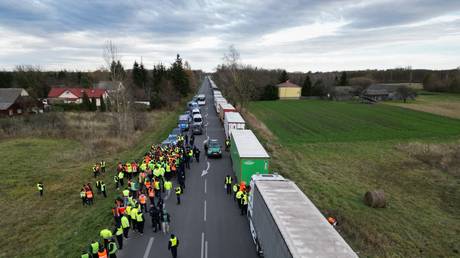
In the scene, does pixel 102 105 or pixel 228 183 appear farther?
pixel 102 105

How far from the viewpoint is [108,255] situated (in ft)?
37.1

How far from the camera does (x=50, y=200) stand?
18.9 m

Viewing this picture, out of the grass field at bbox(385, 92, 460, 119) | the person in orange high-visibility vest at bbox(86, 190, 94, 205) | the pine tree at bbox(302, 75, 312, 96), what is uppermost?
the pine tree at bbox(302, 75, 312, 96)

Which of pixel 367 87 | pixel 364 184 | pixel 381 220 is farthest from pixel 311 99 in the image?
pixel 381 220

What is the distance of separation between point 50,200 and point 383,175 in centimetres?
2598

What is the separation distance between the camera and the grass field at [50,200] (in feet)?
44.6

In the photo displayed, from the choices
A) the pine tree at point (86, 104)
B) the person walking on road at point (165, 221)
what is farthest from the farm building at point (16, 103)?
the person walking on road at point (165, 221)

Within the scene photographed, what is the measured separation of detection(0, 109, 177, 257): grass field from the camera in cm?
1359

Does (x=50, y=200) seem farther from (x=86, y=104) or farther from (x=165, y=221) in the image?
(x=86, y=104)

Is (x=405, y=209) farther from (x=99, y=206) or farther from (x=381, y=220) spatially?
(x=99, y=206)

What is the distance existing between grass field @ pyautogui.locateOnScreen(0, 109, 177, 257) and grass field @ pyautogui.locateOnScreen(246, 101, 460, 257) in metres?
12.9

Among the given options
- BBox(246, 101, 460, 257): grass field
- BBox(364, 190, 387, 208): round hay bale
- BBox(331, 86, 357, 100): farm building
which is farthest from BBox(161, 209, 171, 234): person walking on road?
BBox(331, 86, 357, 100): farm building

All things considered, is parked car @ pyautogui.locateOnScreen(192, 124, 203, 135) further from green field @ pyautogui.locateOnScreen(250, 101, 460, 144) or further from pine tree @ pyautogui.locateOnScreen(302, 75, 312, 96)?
pine tree @ pyautogui.locateOnScreen(302, 75, 312, 96)

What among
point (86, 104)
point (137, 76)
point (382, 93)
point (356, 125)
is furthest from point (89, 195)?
point (382, 93)
